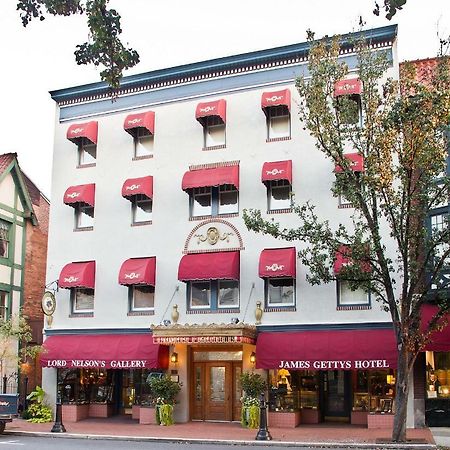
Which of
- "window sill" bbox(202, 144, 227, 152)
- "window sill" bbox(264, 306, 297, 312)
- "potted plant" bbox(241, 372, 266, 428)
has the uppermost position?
"window sill" bbox(202, 144, 227, 152)

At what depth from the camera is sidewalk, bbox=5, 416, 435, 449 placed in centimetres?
2134

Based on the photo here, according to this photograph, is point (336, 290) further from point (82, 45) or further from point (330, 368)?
point (82, 45)

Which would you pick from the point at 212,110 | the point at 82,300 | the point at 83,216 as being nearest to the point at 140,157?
the point at 83,216

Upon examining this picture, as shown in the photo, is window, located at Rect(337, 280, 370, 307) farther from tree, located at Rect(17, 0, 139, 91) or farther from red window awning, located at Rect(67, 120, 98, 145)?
tree, located at Rect(17, 0, 139, 91)

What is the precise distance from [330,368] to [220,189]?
25.6 feet

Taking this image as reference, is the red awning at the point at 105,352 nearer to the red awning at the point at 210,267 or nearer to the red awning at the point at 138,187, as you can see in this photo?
Answer: the red awning at the point at 210,267

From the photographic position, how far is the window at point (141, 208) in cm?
2911

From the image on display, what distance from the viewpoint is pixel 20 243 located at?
33.8 metres

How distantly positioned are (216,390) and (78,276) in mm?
6835

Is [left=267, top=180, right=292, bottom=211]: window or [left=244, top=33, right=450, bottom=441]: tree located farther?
[left=267, top=180, right=292, bottom=211]: window

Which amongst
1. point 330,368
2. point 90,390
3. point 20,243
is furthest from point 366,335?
point 20,243

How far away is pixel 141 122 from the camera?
28703 millimetres

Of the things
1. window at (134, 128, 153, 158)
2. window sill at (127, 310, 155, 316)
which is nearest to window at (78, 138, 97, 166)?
window at (134, 128, 153, 158)

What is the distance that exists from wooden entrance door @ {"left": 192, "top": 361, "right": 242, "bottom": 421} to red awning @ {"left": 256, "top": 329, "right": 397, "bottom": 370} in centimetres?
210
